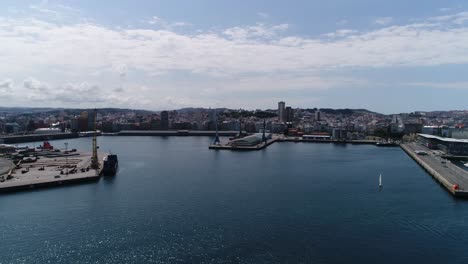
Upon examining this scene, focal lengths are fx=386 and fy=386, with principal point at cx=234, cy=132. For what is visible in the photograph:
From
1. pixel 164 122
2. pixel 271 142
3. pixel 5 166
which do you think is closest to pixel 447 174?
pixel 5 166

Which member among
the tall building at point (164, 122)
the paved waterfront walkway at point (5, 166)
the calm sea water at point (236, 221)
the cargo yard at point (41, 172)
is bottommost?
the calm sea water at point (236, 221)

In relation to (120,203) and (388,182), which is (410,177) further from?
(120,203)

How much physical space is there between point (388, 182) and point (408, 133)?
2567 centimetres

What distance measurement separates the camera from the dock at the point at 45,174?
11184mm

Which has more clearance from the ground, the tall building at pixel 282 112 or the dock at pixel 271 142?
the tall building at pixel 282 112

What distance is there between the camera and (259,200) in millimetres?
9633

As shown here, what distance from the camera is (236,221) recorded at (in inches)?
305

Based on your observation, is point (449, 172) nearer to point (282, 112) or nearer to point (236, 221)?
point (236, 221)

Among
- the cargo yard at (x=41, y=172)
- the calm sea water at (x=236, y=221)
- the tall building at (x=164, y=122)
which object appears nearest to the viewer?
the calm sea water at (x=236, y=221)

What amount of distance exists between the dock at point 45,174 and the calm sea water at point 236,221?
53 cm

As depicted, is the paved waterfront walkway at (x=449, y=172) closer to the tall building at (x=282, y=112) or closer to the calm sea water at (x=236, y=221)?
the calm sea water at (x=236, y=221)

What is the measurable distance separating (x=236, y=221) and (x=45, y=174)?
8.28m

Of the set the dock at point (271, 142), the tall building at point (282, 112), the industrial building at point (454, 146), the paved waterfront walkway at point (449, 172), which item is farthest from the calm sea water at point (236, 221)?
→ the tall building at point (282, 112)

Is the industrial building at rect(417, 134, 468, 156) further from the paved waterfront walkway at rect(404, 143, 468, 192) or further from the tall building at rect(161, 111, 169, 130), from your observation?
the tall building at rect(161, 111, 169, 130)
